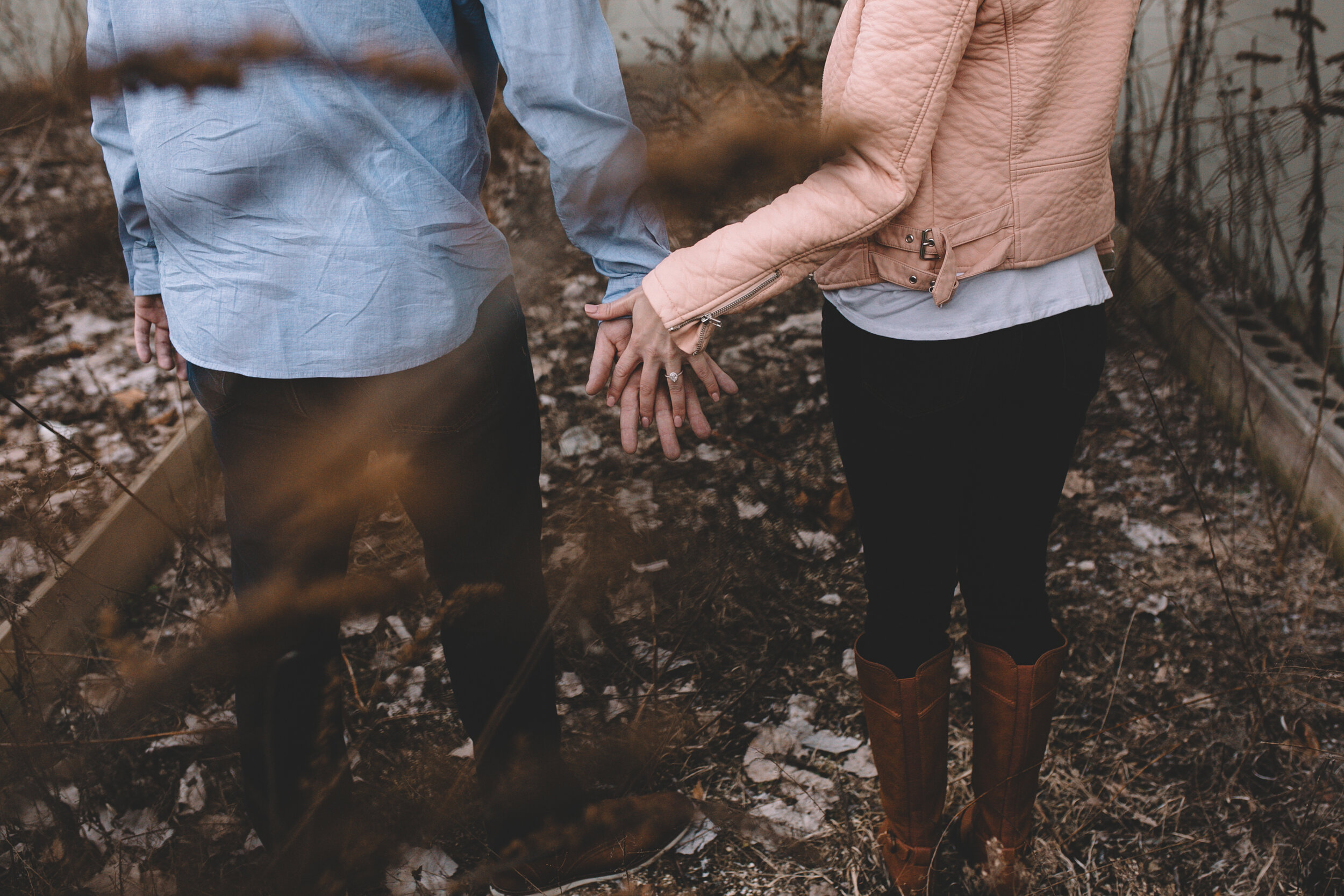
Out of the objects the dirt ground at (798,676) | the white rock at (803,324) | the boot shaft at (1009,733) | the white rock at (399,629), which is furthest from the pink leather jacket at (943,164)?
the white rock at (803,324)

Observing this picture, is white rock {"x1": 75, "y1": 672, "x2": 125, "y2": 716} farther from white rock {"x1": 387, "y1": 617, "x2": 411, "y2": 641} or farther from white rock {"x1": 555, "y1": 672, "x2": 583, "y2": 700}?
white rock {"x1": 387, "y1": 617, "x2": 411, "y2": 641}

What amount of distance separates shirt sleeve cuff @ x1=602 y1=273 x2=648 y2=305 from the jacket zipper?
0.11 m

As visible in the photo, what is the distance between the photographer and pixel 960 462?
1503 mm

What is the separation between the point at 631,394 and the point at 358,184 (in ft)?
1.69

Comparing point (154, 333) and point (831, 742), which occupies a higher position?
point (154, 333)

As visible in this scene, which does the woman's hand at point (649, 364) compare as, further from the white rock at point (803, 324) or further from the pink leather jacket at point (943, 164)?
the white rock at point (803, 324)

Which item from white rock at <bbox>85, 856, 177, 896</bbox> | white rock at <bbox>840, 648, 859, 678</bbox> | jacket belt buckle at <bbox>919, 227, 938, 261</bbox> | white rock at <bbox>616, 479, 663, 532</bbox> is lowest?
white rock at <bbox>840, 648, 859, 678</bbox>

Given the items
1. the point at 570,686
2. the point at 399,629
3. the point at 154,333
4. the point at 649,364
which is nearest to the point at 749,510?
the point at 570,686

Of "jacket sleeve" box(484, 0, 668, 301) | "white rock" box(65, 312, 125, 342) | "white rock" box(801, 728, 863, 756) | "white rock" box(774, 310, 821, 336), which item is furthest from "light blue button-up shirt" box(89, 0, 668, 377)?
"white rock" box(65, 312, 125, 342)

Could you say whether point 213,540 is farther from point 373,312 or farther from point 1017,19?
point 1017,19

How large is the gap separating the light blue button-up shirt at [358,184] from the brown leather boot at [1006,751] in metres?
1.01

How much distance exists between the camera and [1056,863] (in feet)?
6.77

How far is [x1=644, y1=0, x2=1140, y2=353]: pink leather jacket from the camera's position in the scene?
3.74 feet

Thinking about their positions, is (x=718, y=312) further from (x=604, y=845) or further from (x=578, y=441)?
(x=578, y=441)
